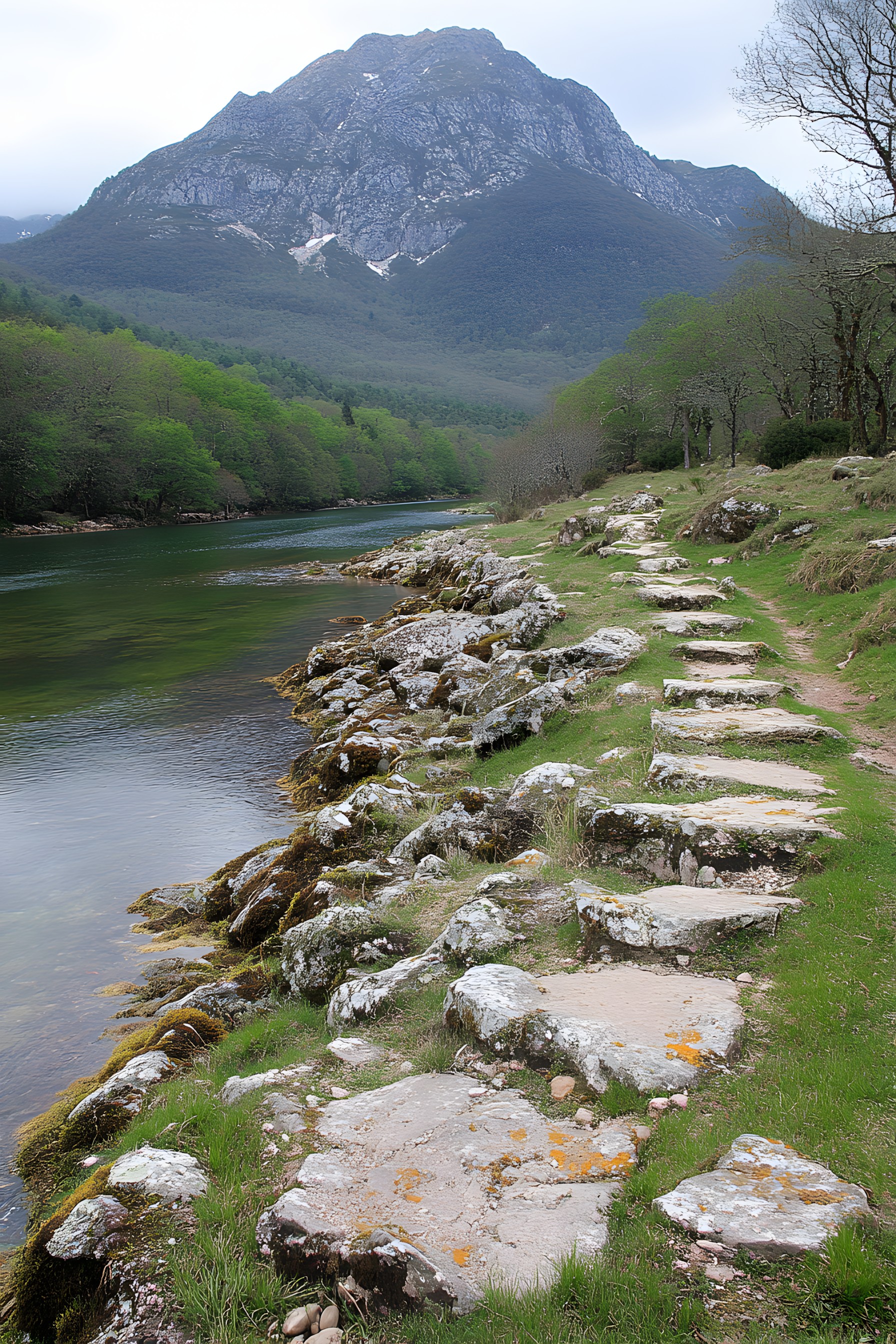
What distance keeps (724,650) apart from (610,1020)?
8.36 m

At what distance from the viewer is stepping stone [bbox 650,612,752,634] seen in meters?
12.8

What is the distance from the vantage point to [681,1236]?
2.83m

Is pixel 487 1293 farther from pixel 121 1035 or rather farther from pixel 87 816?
pixel 87 816

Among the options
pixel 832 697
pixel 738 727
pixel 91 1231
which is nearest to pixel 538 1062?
pixel 91 1231

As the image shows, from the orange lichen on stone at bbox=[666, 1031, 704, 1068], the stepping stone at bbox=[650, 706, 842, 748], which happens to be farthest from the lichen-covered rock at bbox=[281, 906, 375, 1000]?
the stepping stone at bbox=[650, 706, 842, 748]

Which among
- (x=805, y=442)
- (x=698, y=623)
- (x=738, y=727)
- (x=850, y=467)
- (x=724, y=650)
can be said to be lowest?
(x=738, y=727)

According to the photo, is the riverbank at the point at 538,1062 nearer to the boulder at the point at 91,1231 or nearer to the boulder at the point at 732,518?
the boulder at the point at 91,1231

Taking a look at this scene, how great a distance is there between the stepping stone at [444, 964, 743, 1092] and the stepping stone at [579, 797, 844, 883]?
132cm

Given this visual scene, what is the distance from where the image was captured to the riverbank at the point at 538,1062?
2.83 metres

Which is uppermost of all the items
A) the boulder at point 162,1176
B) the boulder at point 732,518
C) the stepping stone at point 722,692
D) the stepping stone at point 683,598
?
the boulder at point 732,518

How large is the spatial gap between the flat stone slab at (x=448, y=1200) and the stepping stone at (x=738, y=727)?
502 centimetres

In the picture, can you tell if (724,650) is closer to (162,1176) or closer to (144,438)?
(162,1176)

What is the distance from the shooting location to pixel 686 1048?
398cm

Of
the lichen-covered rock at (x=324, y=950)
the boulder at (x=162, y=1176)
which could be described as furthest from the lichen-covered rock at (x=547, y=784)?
the boulder at (x=162, y=1176)
